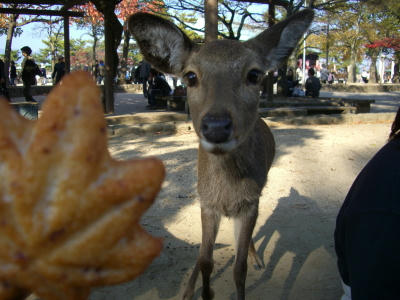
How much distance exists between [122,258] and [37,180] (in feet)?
0.88

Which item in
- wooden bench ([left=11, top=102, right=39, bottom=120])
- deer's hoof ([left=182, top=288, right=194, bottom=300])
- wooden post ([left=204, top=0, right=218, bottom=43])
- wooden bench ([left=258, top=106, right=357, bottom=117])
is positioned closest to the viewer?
→ deer's hoof ([left=182, top=288, right=194, bottom=300])

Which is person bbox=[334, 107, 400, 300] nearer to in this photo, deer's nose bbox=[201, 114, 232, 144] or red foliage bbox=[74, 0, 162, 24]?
deer's nose bbox=[201, 114, 232, 144]

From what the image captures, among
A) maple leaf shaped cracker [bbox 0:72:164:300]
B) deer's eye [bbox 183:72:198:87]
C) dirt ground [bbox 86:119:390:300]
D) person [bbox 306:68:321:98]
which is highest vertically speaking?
person [bbox 306:68:321:98]

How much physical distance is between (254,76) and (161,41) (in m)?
0.85

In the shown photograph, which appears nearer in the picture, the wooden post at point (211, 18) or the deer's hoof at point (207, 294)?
the deer's hoof at point (207, 294)

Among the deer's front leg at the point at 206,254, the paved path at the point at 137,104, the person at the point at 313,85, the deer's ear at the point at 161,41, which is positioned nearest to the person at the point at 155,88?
the paved path at the point at 137,104

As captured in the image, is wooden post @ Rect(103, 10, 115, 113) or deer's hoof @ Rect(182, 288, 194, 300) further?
wooden post @ Rect(103, 10, 115, 113)

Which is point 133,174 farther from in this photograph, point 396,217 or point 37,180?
point 396,217

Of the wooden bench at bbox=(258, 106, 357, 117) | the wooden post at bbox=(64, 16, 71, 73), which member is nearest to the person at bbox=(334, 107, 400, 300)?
the wooden bench at bbox=(258, 106, 357, 117)

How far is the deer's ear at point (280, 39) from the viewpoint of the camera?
338cm

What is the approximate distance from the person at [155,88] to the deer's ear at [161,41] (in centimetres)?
1162

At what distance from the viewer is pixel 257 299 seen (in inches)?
131

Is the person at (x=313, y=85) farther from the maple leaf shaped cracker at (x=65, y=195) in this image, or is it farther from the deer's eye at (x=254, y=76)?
the maple leaf shaped cracker at (x=65, y=195)

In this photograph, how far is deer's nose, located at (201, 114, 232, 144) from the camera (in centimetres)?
233
